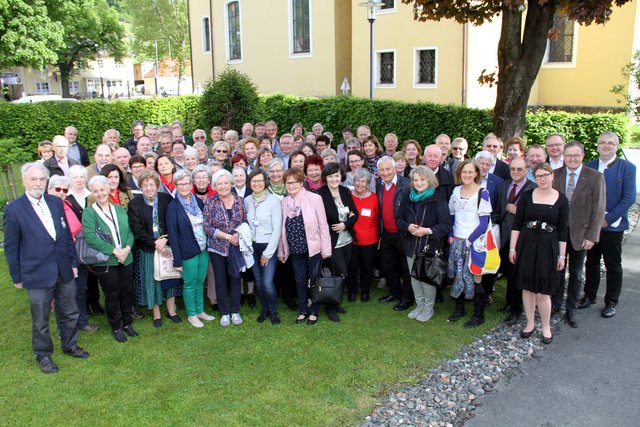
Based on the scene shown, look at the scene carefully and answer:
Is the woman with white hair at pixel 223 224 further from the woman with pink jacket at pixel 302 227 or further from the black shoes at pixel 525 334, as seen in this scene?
the black shoes at pixel 525 334

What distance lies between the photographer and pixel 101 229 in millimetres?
5770

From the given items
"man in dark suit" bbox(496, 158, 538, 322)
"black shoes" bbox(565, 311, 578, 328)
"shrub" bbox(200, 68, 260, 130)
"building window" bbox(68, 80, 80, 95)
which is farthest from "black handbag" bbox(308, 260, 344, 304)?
"building window" bbox(68, 80, 80, 95)

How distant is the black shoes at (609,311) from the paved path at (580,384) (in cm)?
6

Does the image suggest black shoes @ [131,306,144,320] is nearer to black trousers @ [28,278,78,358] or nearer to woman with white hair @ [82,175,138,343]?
woman with white hair @ [82,175,138,343]

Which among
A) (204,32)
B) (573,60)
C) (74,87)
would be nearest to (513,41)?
(573,60)

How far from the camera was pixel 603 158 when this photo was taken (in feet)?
20.7

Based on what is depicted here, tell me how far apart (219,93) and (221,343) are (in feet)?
37.0

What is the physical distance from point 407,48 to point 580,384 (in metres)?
21.1

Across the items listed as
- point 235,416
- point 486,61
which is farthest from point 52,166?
point 486,61

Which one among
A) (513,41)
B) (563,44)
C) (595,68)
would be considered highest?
(563,44)

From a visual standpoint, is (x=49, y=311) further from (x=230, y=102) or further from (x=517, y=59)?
(x=230, y=102)

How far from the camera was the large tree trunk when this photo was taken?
850cm

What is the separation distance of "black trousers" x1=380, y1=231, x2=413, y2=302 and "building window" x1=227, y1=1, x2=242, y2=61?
2829cm

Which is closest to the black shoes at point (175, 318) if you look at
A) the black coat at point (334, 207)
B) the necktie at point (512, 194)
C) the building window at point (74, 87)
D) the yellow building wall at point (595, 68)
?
the black coat at point (334, 207)
